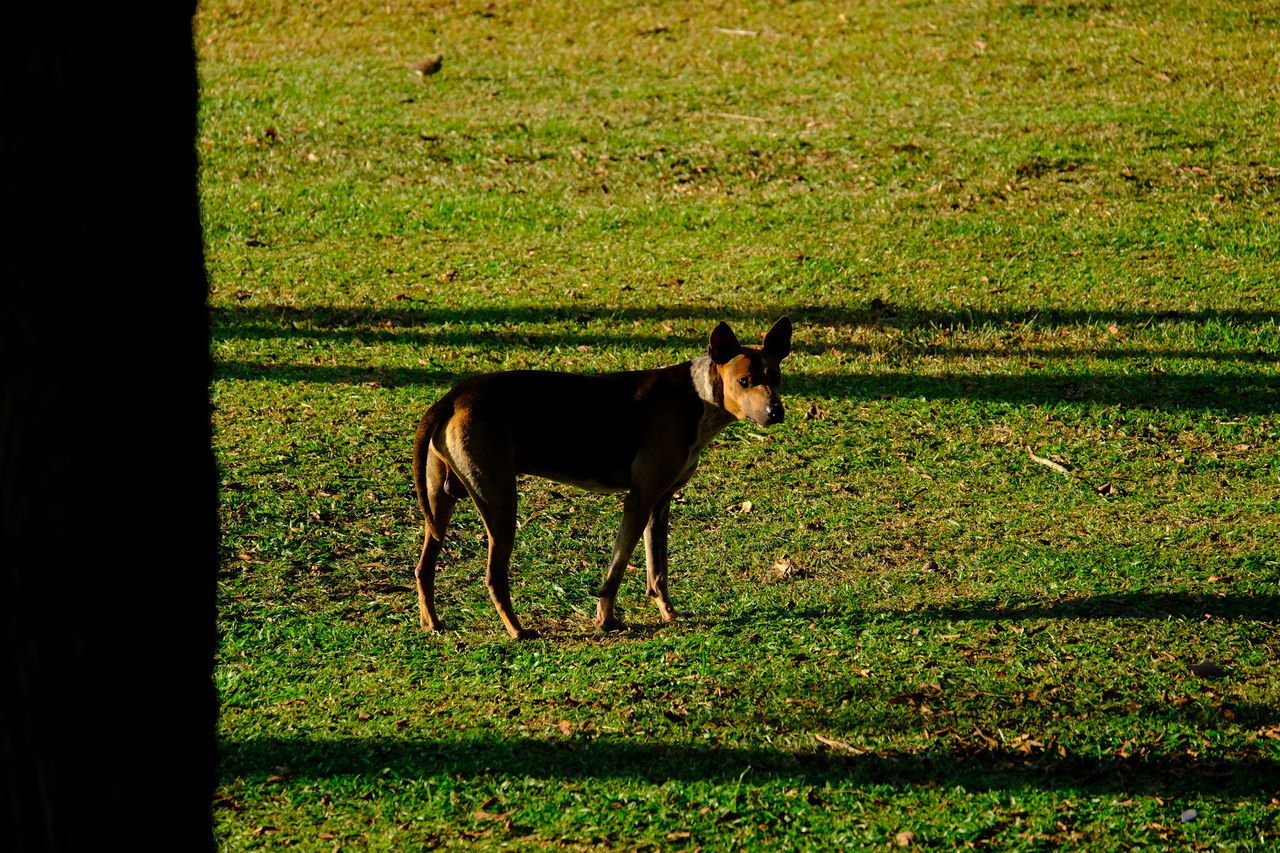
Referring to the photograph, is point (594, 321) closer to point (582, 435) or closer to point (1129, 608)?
Result: point (582, 435)

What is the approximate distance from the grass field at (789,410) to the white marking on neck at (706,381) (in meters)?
1.41

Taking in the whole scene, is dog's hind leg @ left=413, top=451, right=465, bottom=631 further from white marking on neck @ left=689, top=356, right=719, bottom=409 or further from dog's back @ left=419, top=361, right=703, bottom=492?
white marking on neck @ left=689, top=356, right=719, bottom=409

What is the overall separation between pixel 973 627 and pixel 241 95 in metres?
16.3

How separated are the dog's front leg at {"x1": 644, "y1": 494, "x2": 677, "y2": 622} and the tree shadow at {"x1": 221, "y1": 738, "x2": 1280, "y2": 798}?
162 centimetres

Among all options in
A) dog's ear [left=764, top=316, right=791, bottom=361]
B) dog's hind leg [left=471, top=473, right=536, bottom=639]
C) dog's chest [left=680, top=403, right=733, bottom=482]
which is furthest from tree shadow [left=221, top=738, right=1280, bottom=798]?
dog's ear [left=764, top=316, right=791, bottom=361]

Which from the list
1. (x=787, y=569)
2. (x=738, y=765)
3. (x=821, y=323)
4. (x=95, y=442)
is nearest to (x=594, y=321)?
(x=821, y=323)

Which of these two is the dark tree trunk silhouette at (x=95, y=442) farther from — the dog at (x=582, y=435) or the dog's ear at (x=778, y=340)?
the dog's ear at (x=778, y=340)

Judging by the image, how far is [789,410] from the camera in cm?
1201

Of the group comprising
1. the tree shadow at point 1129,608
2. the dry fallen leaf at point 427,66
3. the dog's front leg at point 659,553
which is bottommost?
the tree shadow at point 1129,608

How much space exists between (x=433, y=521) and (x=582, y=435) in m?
1.02

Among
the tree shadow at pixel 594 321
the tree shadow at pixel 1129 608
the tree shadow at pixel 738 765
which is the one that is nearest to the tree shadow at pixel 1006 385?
the tree shadow at pixel 594 321

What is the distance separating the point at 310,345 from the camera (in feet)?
44.5

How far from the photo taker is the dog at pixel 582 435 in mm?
7309

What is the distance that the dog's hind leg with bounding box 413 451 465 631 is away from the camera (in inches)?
298
